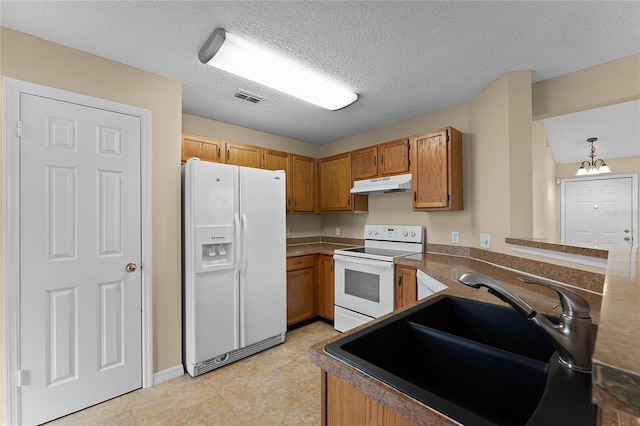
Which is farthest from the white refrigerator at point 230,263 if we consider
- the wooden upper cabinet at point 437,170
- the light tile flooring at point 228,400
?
the wooden upper cabinet at point 437,170

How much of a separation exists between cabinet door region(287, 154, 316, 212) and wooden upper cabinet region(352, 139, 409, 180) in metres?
0.66

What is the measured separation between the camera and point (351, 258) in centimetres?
303

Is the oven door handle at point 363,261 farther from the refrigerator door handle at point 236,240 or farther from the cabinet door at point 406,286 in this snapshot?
the refrigerator door handle at point 236,240

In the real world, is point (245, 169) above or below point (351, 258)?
above

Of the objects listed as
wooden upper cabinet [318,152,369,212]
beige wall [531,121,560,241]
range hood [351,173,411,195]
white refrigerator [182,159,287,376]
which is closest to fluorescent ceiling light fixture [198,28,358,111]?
white refrigerator [182,159,287,376]

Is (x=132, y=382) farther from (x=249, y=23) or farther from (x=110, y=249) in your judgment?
(x=249, y=23)

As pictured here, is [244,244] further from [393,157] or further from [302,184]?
[393,157]

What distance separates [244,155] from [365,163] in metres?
1.45

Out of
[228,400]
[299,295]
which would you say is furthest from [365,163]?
[228,400]

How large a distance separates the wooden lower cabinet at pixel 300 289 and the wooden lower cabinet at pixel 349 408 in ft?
7.85

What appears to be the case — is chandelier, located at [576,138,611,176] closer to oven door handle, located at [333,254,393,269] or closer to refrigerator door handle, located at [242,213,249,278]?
oven door handle, located at [333,254,393,269]

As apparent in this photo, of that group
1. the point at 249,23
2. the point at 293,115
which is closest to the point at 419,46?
the point at 249,23

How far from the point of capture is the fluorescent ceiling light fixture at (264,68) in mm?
1779

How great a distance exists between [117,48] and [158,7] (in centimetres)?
61
